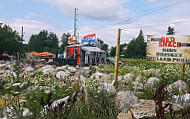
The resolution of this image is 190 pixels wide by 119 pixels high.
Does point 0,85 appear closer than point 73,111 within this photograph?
No

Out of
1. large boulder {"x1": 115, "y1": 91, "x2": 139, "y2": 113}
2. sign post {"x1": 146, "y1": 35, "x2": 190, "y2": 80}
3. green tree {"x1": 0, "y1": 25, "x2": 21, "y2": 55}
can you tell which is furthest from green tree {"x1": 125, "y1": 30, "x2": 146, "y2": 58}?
large boulder {"x1": 115, "y1": 91, "x2": 139, "y2": 113}

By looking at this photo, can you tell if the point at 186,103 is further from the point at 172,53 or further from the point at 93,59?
the point at 93,59

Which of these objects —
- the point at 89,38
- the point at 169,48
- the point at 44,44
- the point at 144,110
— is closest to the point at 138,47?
the point at 89,38

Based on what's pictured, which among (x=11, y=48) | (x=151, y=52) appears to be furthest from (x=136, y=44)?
(x=151, y=52)

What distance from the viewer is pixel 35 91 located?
4387mm

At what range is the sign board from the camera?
21.5 ft

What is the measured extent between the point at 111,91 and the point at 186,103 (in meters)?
1.87

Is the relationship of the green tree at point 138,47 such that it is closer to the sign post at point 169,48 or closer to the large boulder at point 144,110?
the sign post at point 169,48

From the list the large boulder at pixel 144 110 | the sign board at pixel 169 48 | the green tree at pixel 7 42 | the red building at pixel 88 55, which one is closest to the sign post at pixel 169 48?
the sign board at pixel 169 48

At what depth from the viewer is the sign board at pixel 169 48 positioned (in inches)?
259

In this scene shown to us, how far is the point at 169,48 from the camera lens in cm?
668

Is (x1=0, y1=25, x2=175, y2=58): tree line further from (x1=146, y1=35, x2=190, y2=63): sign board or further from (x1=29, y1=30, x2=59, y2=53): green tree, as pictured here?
(x1=146, y1=35, x2=190, y2=63): sign board

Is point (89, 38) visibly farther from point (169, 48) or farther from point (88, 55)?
point (169, 48)

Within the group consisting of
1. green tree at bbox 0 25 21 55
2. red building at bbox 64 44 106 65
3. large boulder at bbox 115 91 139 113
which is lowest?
large boulder at bbox 115 91 139 113
